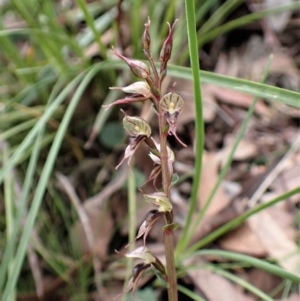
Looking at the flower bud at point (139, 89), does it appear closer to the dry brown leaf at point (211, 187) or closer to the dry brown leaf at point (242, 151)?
the dry brown leaf at point (211, 187)

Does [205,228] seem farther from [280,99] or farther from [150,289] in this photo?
[280,99]

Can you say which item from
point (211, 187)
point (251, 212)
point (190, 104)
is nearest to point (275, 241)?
point (211, 187)

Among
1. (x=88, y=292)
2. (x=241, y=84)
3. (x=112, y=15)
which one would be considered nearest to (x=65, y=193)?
(x=88, y=292)

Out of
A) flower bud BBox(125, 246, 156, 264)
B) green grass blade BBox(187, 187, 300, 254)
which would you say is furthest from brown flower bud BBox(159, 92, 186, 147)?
green grass blade BBox(187, 187, 300, 254)

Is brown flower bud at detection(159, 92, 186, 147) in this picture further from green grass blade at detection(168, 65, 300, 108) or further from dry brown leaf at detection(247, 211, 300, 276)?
dry brown leaf at detection(247, 211, 300, 276)

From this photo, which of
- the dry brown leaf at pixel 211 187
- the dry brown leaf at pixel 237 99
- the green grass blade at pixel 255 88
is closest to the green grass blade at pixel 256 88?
the green grass blade at pixel 255 88
